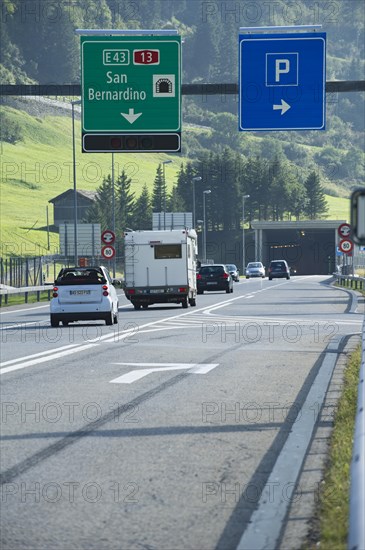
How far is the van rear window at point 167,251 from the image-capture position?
4125 centimetres

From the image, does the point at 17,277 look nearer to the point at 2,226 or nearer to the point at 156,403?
the point at 156,403

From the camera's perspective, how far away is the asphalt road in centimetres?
685

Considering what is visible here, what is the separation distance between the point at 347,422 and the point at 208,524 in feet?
13.0

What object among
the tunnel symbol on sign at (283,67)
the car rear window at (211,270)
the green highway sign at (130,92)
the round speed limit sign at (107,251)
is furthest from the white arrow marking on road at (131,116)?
the car rear window at (211,270)

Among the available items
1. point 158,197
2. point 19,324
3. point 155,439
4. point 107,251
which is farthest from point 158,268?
point 158,197

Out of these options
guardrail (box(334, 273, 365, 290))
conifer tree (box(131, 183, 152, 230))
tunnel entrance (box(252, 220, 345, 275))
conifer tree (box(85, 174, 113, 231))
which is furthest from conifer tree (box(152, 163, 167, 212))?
guardrail (box(334, 273, 365, 290))

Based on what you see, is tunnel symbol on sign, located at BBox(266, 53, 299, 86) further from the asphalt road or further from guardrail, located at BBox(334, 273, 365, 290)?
guardrail, located at BBox(334, 273, 365, 290)

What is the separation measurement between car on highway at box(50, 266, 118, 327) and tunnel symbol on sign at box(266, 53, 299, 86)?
7.27 m

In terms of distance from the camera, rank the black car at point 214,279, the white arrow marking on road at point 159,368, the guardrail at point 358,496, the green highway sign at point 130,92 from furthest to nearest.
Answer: the black car at point 214,279 → the green highway sign at point 130,92 → the white arrow marking on road at point 159,368 → the guardrail at point 358,496

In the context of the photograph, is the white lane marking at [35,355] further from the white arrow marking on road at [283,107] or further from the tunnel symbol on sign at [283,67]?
the tunnel symbol on sign at [283,67]

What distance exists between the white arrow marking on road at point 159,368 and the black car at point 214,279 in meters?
43.2

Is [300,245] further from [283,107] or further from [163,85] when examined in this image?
[283,107]

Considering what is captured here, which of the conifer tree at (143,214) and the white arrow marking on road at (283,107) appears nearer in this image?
the white arrow marking on road at (283,107)

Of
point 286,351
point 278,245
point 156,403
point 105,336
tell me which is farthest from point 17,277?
point 278,245
